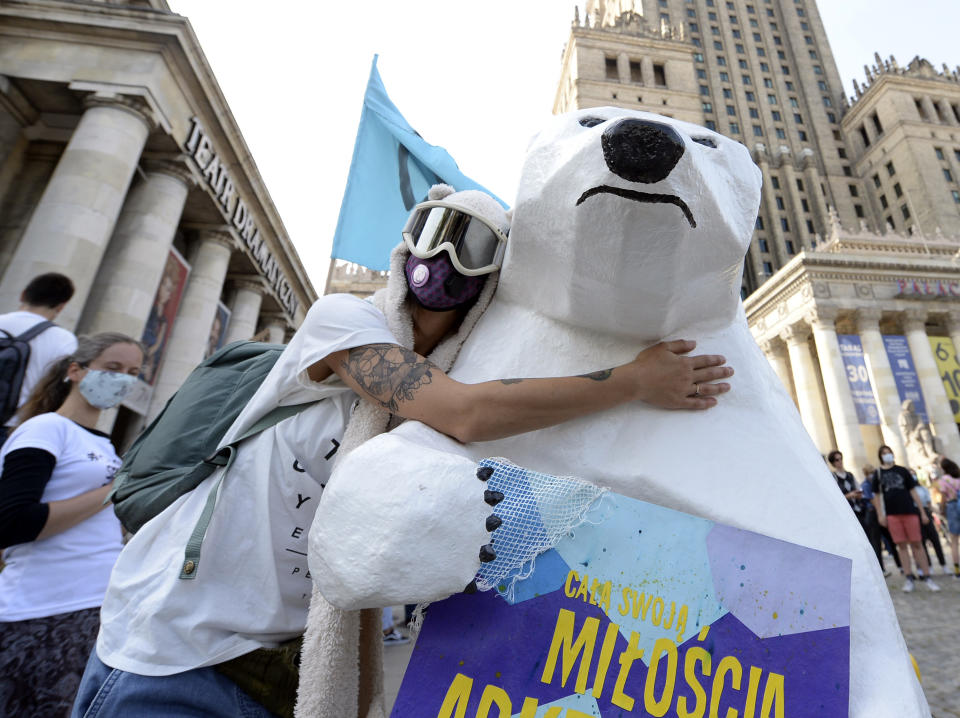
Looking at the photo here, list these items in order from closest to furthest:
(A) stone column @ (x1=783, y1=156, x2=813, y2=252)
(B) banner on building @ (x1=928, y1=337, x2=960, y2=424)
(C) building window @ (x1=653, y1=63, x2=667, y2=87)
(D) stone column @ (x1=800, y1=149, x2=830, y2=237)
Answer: (B) banner on building @ (x1=928, y1=337, x2=960, y2=424), (C) building window @ (x1=653, y1=63, x2=667, y2=87), (A) stone column @ (x1=783, y1=156, x2=813, y2=252), (D) stone column @ (x1=800, y1=149, x2=830, y2=237)

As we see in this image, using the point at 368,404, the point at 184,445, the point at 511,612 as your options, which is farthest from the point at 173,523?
the point at 511,612

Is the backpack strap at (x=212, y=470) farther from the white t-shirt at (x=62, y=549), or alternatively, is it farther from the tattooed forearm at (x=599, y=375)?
the white t-shirt at (x=62, y=549)

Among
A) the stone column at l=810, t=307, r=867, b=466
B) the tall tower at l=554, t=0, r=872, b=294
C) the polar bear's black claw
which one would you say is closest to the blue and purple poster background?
the polar bear's black claw

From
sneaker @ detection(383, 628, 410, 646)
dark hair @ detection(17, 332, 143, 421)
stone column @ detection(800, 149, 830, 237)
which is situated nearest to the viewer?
dark hair @ detection(17, 332, 143, 421)

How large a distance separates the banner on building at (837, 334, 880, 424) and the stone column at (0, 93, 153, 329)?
23.9 meters

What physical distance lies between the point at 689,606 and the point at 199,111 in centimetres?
1330

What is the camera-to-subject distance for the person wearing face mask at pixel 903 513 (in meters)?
6.98

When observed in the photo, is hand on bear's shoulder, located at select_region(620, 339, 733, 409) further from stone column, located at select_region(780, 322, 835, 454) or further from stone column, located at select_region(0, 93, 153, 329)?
stone column, located at select_region(780, 322, 835, 454)

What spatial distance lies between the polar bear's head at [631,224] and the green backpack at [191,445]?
0.74 m

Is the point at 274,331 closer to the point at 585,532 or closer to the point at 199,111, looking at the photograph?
the point at 199,111

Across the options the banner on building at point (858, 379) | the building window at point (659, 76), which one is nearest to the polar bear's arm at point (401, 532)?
the banner on building at point (858, 379)

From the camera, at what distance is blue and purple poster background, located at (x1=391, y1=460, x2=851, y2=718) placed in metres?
0.84

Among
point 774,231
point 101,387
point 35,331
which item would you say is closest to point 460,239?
point 101,387

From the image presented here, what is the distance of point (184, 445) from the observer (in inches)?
53.1
